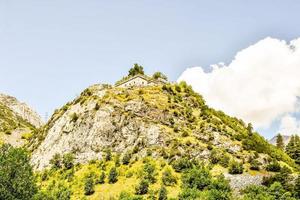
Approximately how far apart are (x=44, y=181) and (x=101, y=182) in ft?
54.5

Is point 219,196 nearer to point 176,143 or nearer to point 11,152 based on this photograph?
point 176,143

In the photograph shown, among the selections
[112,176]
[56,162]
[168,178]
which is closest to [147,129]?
[112,176]

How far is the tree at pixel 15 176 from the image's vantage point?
184ft

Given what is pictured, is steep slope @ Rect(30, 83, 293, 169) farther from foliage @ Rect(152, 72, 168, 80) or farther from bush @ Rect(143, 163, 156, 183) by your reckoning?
foliage @ Rect(152, 72, 168, 80)

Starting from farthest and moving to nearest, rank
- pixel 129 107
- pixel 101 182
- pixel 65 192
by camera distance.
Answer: pixel 129 107 → pixel 101 182 → pixel 65 192

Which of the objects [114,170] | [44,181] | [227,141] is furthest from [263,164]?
[44,181]

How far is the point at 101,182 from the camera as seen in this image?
84.1 m

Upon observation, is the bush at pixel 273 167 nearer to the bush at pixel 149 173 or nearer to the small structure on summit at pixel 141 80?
the bush at pixel 149 173

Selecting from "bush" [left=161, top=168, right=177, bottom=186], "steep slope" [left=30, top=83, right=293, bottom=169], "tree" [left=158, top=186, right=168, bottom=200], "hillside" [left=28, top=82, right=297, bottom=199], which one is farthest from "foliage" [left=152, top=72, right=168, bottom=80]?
"tree" [left=158, top=186, right=168, bottom=200]

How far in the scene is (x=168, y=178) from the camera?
79.4 m

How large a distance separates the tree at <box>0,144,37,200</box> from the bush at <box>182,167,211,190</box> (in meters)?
29.0

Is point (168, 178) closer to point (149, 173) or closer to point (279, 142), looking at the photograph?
point (149, 173)

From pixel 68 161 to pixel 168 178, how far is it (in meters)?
29.2

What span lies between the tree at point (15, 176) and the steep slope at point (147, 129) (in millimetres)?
36625
